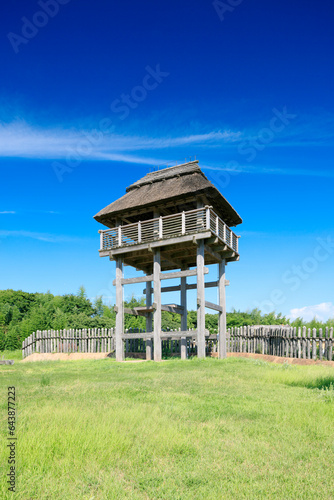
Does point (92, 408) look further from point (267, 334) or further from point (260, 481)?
point (267, 334)

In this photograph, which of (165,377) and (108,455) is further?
(165,377)

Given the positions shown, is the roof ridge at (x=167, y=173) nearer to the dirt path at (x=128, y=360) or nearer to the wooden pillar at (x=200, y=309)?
the wooden pillar at (x=200, y=309)

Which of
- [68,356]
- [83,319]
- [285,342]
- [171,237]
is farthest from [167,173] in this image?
[83,319]

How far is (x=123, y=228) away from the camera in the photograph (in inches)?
792

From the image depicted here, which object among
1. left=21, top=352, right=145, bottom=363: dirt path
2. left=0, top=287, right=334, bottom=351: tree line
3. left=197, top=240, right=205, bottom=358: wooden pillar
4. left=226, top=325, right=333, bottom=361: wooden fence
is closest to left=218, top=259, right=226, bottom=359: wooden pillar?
left=226, top=325, right=333, bottom=361: wooden fence

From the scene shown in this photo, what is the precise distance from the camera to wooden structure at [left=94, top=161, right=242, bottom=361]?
57.6 ft

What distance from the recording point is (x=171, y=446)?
459 centimetres

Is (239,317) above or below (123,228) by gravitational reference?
below

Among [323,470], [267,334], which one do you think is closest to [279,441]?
[323,470]

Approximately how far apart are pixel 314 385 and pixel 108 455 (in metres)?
6.79

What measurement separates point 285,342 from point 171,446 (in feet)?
48.7

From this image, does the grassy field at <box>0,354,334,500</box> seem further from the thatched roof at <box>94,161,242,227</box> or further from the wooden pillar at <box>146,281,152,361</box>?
the wooden pillar at <box>146,281,152,361</box>

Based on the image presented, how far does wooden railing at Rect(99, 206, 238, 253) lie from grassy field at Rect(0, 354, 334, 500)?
10.5 metres

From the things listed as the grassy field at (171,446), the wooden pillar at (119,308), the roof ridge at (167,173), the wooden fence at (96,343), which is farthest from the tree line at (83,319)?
the grassy field at (171,446)
